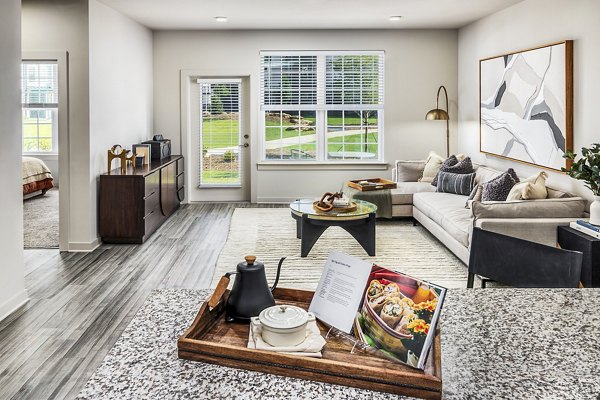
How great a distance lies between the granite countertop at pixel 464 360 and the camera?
1.03m

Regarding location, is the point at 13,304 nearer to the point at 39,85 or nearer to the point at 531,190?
the point at 531,190

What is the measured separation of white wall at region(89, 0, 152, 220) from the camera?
5363 millimetres

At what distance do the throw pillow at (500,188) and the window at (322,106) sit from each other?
3.12m

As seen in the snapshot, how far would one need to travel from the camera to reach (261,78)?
26.0ft

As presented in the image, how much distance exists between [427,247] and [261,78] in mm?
3855

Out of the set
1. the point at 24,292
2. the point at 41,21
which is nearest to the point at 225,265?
the point at 24,292

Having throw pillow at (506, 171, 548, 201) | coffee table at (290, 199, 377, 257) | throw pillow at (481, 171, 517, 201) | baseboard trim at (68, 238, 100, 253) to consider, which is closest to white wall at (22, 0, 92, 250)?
baseboard trim at (68, 238, 100, 253)

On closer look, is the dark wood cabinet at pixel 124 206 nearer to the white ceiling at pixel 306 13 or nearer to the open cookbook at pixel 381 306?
the white ceiling at pixel 306 13

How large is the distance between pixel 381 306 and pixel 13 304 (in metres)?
3.28

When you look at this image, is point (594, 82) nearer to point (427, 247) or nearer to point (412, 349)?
point (427, 247)

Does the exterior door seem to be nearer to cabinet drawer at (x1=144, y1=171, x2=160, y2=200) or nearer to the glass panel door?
the glass panel door

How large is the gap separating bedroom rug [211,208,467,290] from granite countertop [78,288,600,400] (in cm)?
266

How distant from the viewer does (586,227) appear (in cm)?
373

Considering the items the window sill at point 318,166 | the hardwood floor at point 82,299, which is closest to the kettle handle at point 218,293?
the hardwood floor at point 82,299
